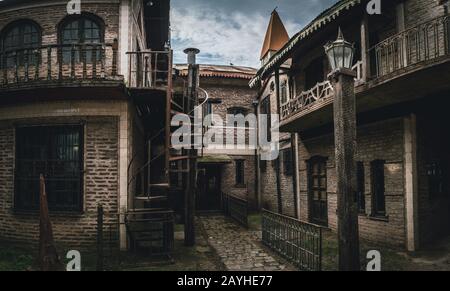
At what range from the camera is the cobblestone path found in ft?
22.7

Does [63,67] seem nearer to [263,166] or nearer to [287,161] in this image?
[287,161]

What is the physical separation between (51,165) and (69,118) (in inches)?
52.9

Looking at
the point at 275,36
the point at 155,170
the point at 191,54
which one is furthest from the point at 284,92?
the point at 155,170

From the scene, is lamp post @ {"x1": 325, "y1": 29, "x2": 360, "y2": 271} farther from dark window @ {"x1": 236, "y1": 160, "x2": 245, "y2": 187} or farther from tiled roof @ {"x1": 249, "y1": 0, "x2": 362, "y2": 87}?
dark window @ {"x1": 236, "y1": 160, "x2": 245, "y2": 187}

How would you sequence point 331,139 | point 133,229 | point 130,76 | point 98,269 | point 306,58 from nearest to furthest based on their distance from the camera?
point 98,269, point 133,229, point 130,76, point 331,139, point 306,58

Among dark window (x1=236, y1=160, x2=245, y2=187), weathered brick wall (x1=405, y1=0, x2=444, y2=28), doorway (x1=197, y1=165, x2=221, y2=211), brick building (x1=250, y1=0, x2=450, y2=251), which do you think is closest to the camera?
brick building (x1=250, y1=0, x2=450, y2=251)

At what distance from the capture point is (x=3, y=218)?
8609 millimetres

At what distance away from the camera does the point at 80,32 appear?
865 centimetres

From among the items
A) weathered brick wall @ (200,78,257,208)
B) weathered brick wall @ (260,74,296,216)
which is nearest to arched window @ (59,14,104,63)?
weathered brick wall @ (260,74,296,216)

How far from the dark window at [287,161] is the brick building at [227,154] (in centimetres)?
355

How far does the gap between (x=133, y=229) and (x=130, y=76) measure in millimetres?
3865

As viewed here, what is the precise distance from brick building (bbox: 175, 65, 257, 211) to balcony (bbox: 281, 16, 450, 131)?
8.09m
